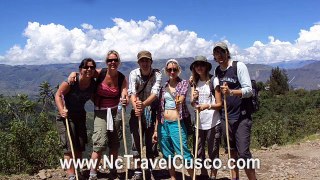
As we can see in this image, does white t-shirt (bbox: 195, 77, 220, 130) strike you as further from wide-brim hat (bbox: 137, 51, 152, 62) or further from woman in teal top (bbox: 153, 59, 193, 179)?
wide-brim hat (bbox: 137, 51, 152, 62)

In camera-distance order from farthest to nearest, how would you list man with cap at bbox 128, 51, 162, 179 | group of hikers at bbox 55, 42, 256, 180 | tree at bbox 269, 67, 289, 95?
tree at bbox 269, 67, 289, 95 < man with cap at bbox 128, 51, 162, 179 < group of hikers at bbox 55, 42, 256, 180

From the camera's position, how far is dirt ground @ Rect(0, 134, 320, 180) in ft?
28.6

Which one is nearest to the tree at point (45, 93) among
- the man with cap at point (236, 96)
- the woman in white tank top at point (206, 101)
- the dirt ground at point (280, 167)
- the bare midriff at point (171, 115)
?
the dirt ground at point (280, 167)

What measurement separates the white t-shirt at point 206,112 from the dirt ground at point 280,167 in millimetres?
2127

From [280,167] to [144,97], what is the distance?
5307mm

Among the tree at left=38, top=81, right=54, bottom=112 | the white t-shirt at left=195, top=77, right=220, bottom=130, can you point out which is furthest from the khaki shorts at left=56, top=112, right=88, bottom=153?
the tree at left=38, top=81, right=54, bottom=112

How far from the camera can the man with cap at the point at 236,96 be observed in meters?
6.21

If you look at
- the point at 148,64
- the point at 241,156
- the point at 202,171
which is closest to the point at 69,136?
the point at 148,64

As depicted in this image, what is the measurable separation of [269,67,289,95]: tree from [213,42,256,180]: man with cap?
9715cm

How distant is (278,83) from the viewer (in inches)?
4129

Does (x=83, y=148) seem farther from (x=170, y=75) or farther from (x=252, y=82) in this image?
(x=252, y=82)

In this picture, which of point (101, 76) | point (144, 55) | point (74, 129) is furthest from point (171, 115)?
point (74, 129)

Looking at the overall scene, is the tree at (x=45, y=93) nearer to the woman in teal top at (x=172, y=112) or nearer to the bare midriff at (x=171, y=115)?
the woman in teal top at (x=172, y=112)

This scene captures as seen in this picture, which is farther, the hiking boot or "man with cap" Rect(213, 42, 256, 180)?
the hiking boot
